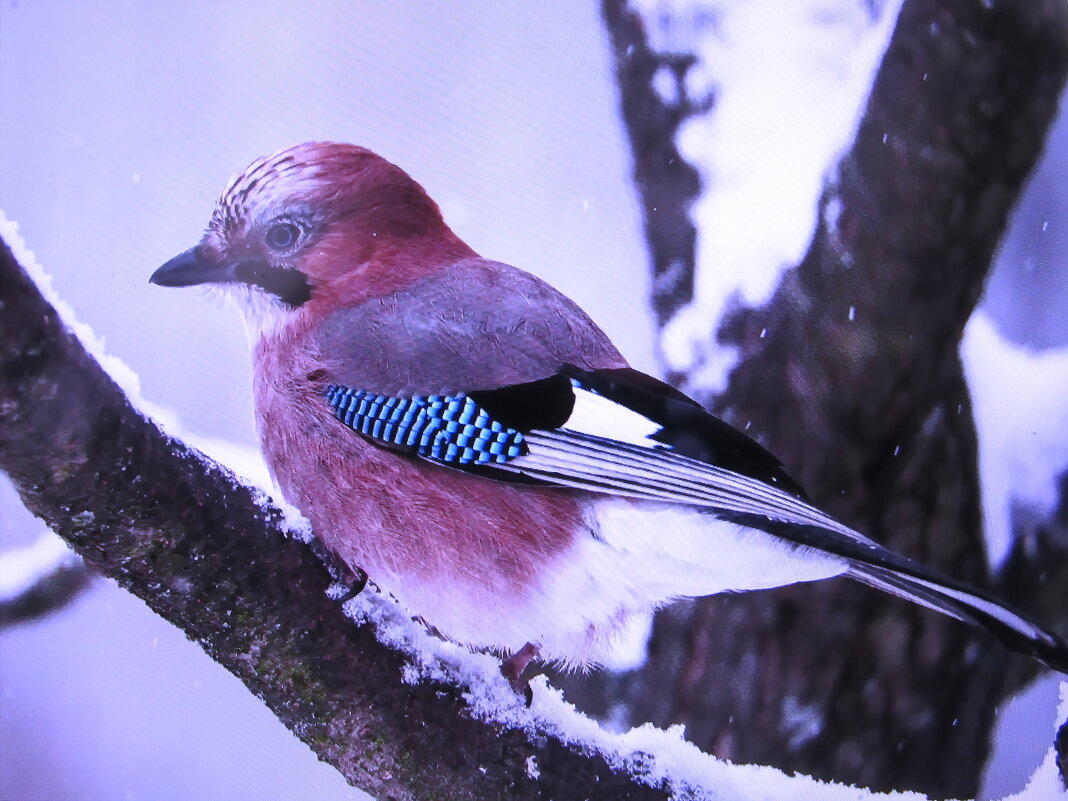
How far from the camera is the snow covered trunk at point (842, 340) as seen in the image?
1083 millimetres

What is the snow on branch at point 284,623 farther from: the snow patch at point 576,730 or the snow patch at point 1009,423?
the snow patch at point 1009,423

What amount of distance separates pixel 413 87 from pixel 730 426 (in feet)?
1.81

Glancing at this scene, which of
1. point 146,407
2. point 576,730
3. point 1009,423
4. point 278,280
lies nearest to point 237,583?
point 146,407

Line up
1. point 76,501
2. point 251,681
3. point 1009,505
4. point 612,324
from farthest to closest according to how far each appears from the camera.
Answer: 1. point 1009,505
2. point 612,324
3. point 251,681
4. point 76,501

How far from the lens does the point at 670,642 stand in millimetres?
1054

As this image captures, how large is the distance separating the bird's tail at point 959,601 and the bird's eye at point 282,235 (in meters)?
0.73

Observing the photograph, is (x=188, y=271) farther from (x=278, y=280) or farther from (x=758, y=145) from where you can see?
(x=758, y=145)

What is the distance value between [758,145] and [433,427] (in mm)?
565

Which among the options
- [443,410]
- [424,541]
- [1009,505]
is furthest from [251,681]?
[1009,505]

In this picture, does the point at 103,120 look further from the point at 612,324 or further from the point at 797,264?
the point at 797,264

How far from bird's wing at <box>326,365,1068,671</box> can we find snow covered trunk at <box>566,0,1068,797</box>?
0.45ft

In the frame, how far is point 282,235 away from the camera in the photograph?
944 mm

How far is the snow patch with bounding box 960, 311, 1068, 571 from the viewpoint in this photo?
115cm

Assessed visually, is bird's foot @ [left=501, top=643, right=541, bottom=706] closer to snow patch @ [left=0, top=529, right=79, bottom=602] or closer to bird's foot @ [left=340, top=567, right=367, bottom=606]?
bird's foot @ [left=340, top=567, right=367, bottom=606]
